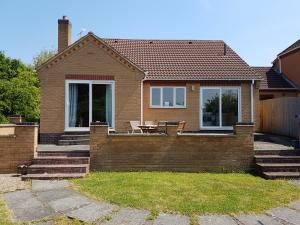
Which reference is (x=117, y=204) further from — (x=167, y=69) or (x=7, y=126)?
(x=167, y=69)

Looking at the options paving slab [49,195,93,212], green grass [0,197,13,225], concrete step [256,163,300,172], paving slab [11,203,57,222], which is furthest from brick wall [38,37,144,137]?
paving slab [11,203,57,222]

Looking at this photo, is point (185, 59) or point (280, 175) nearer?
point (280, 175)

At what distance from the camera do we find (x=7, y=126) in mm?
13242

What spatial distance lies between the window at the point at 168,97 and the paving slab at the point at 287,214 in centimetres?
1152

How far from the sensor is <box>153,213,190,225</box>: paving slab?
6.82m

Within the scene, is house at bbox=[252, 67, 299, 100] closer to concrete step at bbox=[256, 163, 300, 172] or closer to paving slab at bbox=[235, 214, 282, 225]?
concrete step at bbox=[256, 163, 300, 172]

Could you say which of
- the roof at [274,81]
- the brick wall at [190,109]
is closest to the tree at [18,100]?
the brick wall at [190,109]

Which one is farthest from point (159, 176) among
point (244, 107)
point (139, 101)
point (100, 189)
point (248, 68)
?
point (248, 68)

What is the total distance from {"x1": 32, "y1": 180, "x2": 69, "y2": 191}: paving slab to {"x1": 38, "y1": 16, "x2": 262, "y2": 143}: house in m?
6.08

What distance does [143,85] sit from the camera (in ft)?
62.0

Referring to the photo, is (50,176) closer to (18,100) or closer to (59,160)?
(59,160)

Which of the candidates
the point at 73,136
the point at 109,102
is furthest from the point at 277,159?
the point at 73,136

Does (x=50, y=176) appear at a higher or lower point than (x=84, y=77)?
lower

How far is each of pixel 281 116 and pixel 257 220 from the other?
12613 millimetres
